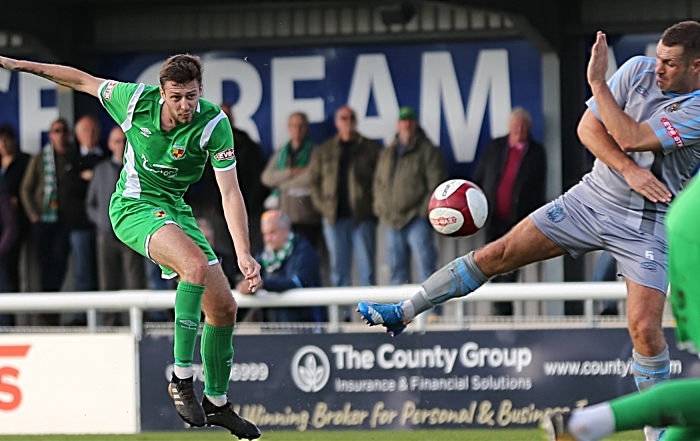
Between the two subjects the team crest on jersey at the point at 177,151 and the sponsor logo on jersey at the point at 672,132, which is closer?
the sponsor logo on jersey at the point at 672,132

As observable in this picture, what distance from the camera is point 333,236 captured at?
14.1 m

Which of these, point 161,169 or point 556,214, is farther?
point 161,169

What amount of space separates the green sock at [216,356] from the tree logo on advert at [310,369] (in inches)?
74.6

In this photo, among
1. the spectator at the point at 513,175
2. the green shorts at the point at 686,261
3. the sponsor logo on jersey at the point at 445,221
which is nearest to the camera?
the green shorts at the point at 686,261

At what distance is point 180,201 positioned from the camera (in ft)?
27.8

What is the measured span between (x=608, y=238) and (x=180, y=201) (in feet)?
8.70

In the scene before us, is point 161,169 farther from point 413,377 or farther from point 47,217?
point 47,217

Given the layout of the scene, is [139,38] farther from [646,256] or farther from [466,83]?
[646,256]

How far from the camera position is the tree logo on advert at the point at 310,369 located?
10.2m

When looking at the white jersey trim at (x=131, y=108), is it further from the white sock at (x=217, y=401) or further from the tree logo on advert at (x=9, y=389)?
the tree logo on advert at (x=9, y=389)

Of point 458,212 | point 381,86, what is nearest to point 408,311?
point 458,212

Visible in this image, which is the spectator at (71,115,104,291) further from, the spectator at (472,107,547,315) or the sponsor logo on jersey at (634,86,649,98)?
the sponsor logo on jersey at (634,86,649,98)

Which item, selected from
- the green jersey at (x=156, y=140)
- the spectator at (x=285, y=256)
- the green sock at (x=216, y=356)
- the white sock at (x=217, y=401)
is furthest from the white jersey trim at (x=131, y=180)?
the spectator at (x=285, y=256)

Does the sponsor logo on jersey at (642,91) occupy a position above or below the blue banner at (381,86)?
below
